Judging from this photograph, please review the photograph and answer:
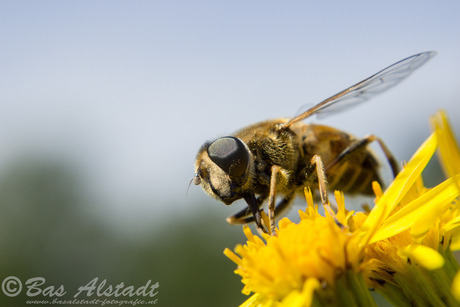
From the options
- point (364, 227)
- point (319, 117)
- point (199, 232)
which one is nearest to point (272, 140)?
point (319, 117)

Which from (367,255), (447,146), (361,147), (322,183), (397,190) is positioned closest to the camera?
(447,146)

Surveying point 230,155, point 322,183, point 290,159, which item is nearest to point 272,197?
point 322,183

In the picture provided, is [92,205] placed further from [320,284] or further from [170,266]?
[320,284]

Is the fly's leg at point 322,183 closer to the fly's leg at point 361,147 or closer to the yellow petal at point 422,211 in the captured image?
the yellow petal at point 422,211

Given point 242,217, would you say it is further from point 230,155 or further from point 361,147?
point 361,147

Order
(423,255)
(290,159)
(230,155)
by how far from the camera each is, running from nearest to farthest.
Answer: (423,255) < (230,155) < (290,159)

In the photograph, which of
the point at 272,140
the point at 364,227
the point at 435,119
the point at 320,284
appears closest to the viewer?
the point at 435,119

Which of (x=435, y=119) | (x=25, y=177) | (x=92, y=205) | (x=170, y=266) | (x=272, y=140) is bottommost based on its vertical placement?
(x=170, y=266)
